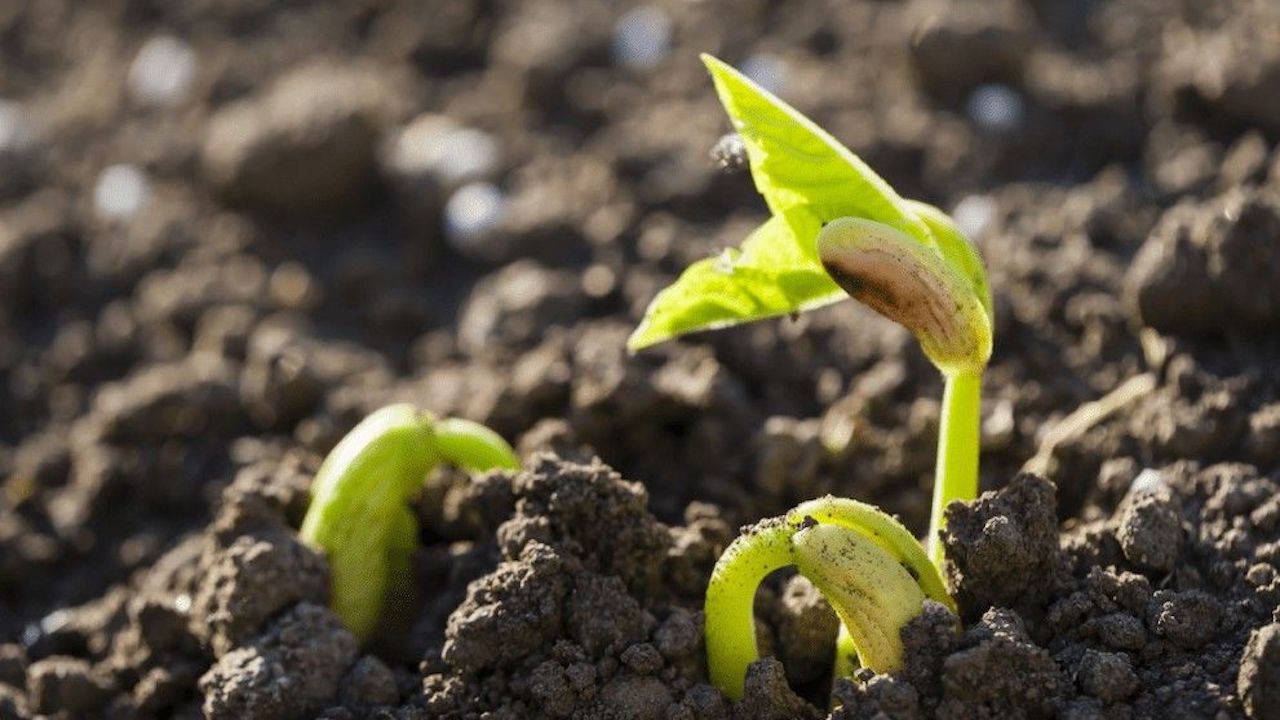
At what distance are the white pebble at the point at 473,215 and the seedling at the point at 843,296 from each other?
1.65 metres

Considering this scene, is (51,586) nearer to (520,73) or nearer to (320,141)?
(320,141)

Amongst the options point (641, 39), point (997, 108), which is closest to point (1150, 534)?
point (997, 108)

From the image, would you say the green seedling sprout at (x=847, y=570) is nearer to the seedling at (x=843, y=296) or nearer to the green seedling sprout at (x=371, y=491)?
the seedling at (x=843, y=296)

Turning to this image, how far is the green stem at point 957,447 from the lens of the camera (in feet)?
7.36

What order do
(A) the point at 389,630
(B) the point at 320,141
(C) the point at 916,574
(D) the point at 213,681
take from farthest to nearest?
1. (B) the point at 320,141
2. (A) the point at 389,630
3. (D) the point at 213,681
4. (C) the point at 916,574

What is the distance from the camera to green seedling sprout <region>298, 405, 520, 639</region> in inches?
99.9

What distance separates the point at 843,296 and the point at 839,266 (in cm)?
15

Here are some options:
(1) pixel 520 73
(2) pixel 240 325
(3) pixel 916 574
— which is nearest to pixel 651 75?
(1) pixel 520 73

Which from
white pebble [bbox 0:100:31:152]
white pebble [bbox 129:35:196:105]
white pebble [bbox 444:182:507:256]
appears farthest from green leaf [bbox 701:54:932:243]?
white pebble [bbox 0:100:31:152]

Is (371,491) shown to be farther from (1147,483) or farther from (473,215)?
(473,215)

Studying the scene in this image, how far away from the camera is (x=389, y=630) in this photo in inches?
102

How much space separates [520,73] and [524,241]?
85 cm

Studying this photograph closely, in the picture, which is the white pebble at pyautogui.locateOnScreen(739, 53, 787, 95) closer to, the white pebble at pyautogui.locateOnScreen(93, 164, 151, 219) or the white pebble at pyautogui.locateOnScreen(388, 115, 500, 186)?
the white pebble at pyautogui.locateOnScreen(388, 115, 500, 186)

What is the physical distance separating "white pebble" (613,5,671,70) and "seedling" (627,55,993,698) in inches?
88.8
